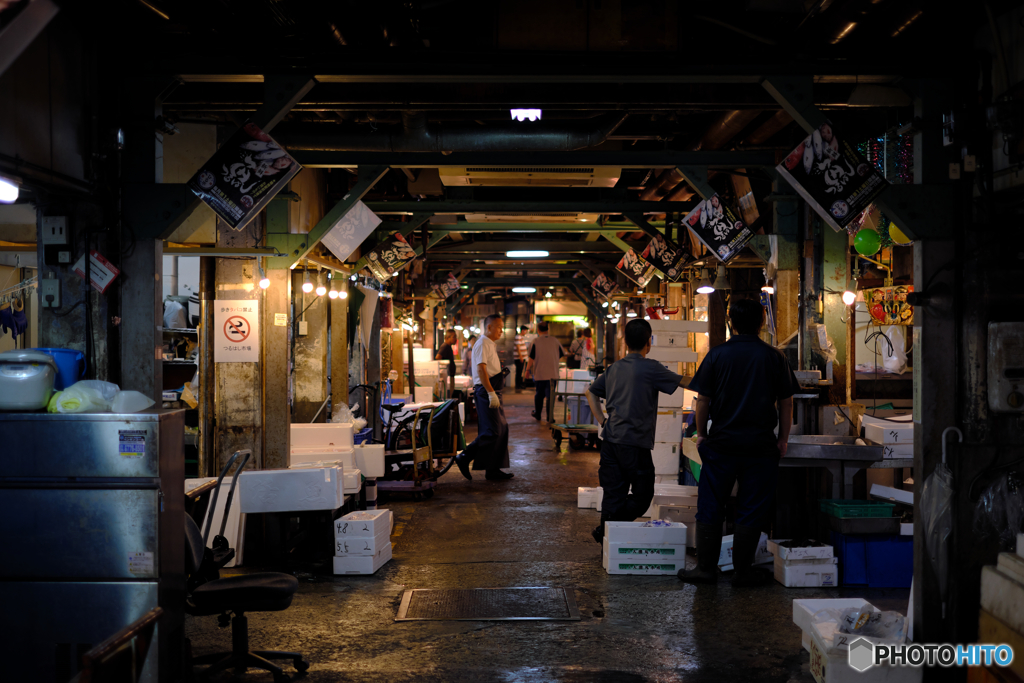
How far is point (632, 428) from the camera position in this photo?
6.88 metres

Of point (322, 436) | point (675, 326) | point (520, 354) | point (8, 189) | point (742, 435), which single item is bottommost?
point (322, 436)

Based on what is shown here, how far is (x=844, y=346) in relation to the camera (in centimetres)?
800

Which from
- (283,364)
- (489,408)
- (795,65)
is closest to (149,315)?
(283,364)

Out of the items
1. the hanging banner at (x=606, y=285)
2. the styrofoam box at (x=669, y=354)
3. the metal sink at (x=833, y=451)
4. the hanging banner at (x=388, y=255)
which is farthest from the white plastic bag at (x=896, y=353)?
the hanging banner at (x=606, y=285)

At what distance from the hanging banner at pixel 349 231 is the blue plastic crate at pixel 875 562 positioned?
20.9 ft

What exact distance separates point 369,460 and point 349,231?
2.88 metres

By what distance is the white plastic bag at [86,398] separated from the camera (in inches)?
164

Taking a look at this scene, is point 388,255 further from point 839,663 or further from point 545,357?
point 839,663

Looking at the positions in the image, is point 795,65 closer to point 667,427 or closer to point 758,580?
point 758,580

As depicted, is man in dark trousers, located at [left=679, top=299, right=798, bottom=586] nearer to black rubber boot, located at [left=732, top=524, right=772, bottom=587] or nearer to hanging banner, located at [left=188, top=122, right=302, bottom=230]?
black rubber boot, located at [left=732, top=524, right=772, bottom=587]

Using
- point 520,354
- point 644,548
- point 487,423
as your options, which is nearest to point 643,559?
point 644,548

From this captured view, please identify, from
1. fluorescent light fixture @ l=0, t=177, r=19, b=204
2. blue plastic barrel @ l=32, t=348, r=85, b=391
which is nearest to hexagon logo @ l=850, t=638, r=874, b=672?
blue plastic barrel @ l=32, t=348, r=85, b=391

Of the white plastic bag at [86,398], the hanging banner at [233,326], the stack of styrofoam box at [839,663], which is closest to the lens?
the stack of styrofoam box at [839,663]

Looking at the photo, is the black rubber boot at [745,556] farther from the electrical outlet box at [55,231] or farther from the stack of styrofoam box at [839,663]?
the electrical outlet box at [55,231]
